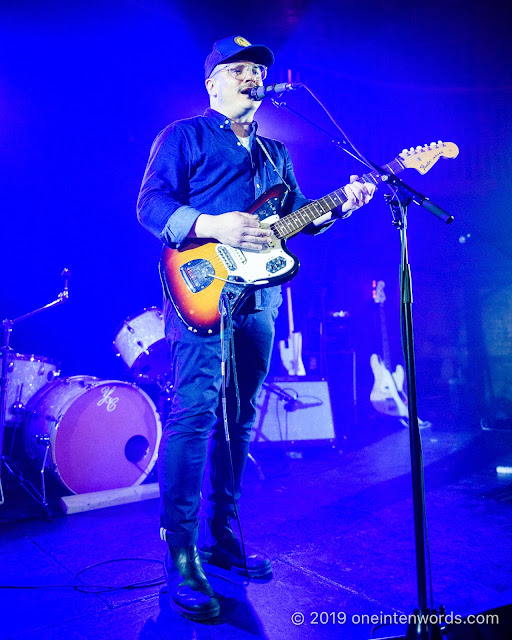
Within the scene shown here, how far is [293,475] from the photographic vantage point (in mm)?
4301

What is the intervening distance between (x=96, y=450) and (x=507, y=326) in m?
5.26

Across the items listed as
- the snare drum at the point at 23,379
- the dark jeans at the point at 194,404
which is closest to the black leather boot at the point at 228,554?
the dark jeans at the point at 194,404

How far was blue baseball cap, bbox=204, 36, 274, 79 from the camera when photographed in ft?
7.32

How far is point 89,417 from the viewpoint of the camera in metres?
3.84

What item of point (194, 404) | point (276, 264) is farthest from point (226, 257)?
point (194, 404)

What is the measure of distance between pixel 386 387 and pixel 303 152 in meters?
3.49

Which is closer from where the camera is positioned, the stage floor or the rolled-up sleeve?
the stage floor

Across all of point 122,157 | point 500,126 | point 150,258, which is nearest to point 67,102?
point 122,157

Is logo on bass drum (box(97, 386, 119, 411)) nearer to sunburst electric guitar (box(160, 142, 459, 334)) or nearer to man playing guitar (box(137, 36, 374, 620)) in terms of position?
man playing guitar (box(137, 36, 374, 620))

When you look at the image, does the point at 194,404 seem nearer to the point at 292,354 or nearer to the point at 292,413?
the point at 292,413

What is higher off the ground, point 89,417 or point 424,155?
point 424,155

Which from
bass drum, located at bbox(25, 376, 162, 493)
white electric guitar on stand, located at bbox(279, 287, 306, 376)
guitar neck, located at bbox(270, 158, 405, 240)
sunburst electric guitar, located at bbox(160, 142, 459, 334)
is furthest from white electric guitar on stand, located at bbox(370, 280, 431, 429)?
sunburst electric guitar, located at bbox(160, 142, 459, 334)

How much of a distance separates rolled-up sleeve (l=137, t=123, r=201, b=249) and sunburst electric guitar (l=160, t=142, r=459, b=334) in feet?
0.37

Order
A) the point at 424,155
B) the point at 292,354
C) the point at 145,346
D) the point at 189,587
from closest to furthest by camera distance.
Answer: the point at 189,587
the point at 424,155
the point at 145,346
the point at 292,354
